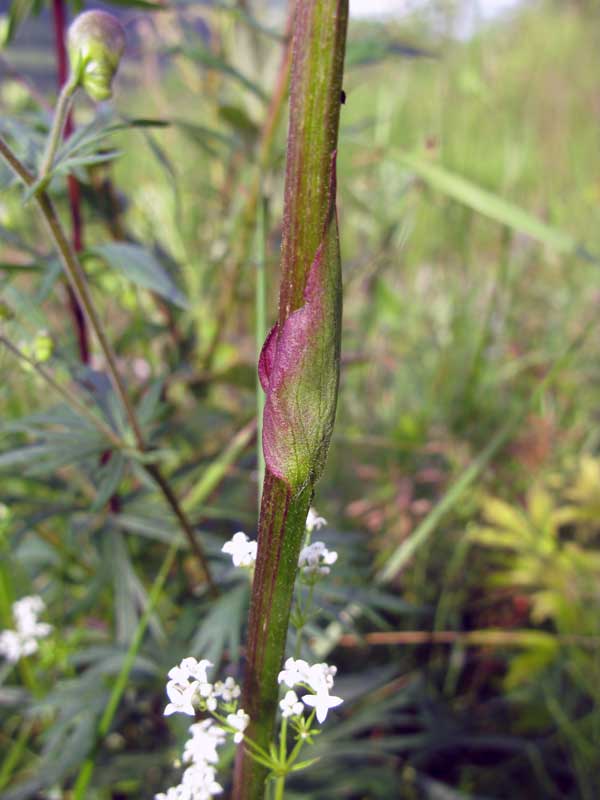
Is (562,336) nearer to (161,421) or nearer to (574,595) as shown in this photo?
(574,595)

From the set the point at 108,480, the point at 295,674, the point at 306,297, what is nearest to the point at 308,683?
the point at 295,674

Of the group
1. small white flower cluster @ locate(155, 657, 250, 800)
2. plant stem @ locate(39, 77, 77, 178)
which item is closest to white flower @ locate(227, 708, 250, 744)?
small white flower cluster @ locate(155, 657, 250, 800)

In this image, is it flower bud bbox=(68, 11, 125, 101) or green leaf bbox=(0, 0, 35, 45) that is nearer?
flower bud bbox=(68, 11, 125, 101)

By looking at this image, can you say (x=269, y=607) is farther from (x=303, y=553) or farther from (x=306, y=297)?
(x=306, y=297)

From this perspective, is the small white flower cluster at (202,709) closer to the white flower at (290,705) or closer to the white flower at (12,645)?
the white flower at (290,705)

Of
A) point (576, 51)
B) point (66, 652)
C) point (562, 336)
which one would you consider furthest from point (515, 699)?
point (576, 51)

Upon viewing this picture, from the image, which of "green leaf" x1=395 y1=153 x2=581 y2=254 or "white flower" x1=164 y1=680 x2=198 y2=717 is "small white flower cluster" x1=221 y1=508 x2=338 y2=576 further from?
"green leaf" x1=395 y1=153 x2=581 y2=254

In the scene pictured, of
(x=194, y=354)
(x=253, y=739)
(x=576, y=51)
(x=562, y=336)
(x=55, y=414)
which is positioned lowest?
(x=253, y=739)
